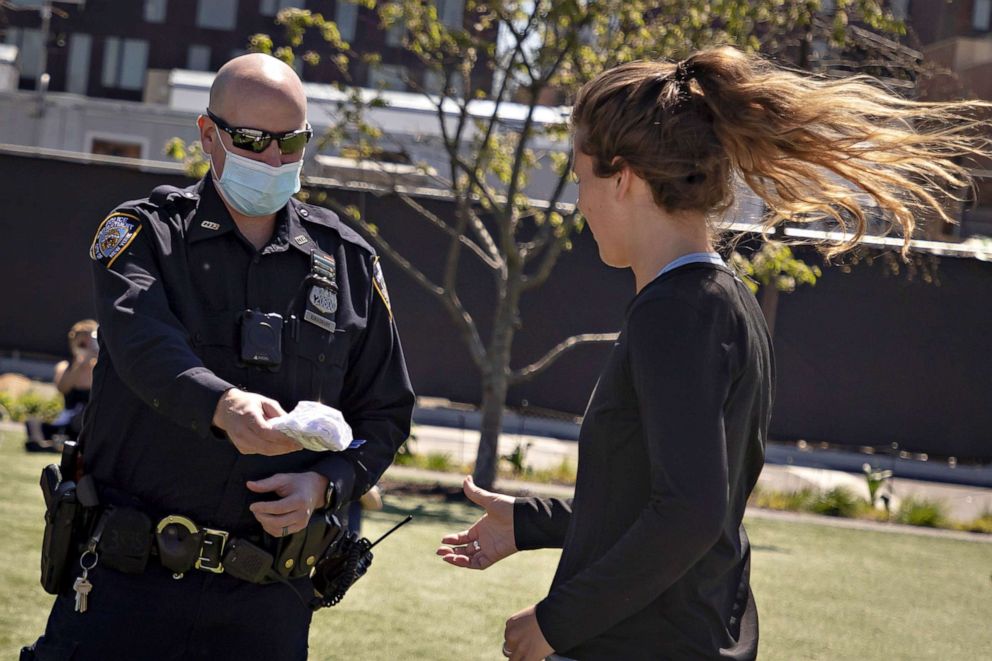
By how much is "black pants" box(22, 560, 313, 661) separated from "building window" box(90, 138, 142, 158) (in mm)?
18771

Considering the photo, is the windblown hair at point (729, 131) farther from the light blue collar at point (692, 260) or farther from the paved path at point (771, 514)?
the paved path at point (771, 514)

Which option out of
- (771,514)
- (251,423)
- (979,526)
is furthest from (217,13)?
(251,423)

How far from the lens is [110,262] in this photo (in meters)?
2.65

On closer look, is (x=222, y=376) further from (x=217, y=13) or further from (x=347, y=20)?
(x=217, y=13)

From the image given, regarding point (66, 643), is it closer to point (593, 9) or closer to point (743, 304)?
point (743, 304)

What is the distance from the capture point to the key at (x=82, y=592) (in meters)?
2.64

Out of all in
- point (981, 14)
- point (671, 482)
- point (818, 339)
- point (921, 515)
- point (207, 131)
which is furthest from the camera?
point (981, 14)

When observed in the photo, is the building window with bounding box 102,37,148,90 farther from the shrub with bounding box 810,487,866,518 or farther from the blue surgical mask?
the blue surgical mask

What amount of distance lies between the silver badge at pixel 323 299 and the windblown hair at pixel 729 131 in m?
0.88

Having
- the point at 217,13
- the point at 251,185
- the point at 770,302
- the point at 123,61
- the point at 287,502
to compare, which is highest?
the point at 251,185

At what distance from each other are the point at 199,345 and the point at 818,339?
45.2 ft

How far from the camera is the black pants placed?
2625 mm

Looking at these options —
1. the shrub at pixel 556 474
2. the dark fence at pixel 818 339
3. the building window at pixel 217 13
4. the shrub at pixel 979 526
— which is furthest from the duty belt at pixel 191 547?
the building window at pixel 217 13

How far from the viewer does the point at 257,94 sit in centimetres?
282
